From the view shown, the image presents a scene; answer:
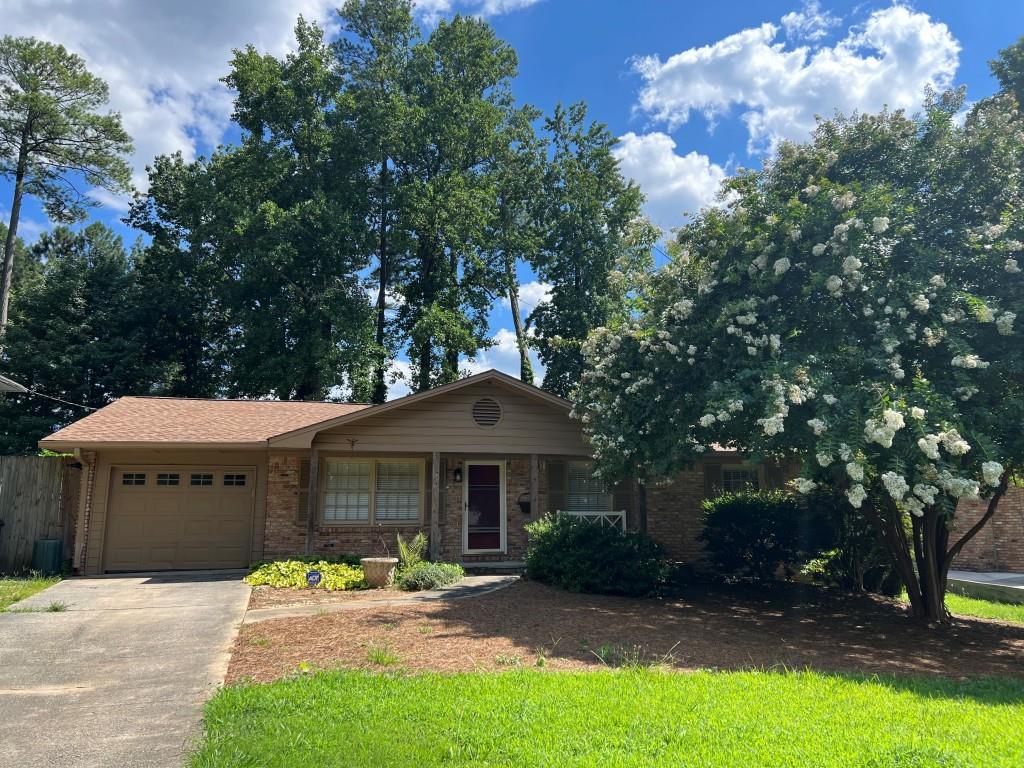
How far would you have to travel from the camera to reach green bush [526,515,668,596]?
10320 millimetres

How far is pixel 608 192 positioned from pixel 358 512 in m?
19.6

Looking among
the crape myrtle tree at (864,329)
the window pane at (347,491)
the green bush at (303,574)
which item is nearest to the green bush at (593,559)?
the crape myrtle tree at (864,329)

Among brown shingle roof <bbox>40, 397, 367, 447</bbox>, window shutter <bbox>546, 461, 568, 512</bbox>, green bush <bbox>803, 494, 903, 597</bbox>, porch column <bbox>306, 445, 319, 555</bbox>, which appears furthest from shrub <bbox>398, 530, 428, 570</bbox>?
green bush <bbox>803, 494, 903, 597</bbox>

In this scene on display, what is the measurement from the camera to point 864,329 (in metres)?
7.93

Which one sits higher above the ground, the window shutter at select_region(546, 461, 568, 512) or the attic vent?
the attic vent

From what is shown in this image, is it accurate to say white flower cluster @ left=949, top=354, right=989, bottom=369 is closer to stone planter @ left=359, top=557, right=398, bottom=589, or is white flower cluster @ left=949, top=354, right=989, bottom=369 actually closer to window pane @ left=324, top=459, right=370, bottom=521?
stone planter @ left=359, top=557, right=398, bottom=589

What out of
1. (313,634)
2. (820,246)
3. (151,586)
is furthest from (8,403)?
(820,246)

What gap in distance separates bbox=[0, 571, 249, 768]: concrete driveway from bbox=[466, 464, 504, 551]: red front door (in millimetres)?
4944

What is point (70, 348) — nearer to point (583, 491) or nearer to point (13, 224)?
point (13, 224)

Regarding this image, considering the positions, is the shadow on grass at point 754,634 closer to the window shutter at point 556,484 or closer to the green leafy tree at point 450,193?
the window shutter at point 556,484

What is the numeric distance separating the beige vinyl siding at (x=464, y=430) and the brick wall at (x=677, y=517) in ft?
7.25

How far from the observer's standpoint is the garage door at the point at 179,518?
41.8ft

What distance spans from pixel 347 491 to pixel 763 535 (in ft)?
26.2

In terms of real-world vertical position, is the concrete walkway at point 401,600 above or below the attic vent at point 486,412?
below
